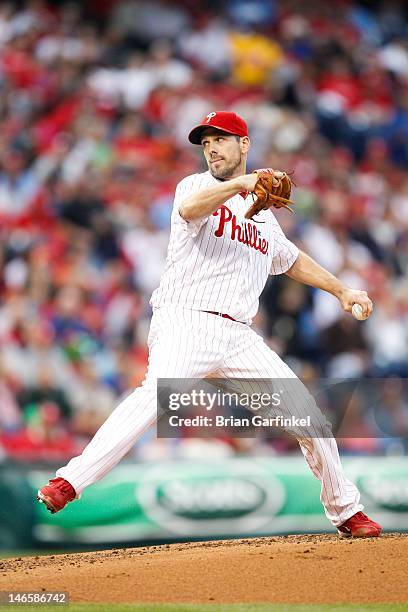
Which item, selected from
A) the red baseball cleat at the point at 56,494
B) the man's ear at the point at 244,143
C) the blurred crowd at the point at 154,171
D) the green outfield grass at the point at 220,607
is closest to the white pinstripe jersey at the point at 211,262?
the man's ear at the point at 244,143

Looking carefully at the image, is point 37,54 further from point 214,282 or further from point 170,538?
point 214,282

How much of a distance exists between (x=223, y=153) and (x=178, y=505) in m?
2.75

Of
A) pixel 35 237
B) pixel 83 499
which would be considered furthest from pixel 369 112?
pixel 83 499

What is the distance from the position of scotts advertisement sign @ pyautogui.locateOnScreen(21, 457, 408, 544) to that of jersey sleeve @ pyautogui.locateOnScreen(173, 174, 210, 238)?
2536mm

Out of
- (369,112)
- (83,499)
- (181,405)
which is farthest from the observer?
(369,112)

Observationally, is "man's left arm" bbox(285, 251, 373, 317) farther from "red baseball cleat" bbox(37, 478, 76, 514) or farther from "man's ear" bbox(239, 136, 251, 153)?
"red baseball cleat" bbox(37, 478, 76, 514)

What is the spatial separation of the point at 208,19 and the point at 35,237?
4.52 meters

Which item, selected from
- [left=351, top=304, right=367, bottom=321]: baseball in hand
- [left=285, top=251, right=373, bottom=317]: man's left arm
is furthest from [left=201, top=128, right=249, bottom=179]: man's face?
[left=351, top=304, right=367, bottom=321]: baseball in hand

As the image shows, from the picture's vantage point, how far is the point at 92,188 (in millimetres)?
9688

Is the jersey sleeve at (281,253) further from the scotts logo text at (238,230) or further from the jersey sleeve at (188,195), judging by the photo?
the jersey sleeve at (188,195)

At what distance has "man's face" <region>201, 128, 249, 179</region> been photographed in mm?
4625

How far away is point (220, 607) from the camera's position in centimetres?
380

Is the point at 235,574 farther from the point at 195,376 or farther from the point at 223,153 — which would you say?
the point at 223,153

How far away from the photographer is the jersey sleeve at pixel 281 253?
16.2 feet
